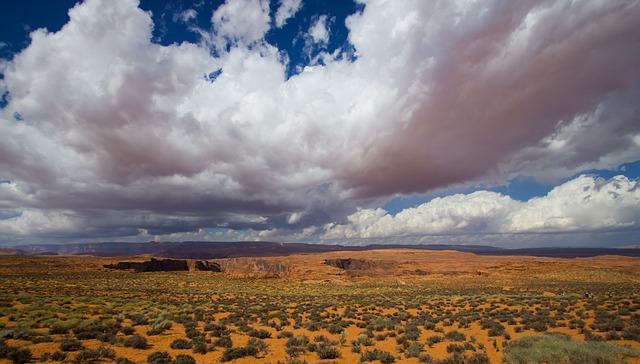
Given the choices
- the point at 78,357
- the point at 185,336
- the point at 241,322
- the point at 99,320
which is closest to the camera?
the point at 78,357

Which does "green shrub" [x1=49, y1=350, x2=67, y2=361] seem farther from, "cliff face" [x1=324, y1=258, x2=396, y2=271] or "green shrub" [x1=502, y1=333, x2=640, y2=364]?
"cliff face" [x1=324, y1=258, x2=396, y2=271]

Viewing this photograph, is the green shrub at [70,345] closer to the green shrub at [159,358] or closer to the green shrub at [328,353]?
the green shrub at [159,358]

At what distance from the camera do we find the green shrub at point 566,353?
10570 mm

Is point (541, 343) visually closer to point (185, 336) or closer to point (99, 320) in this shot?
point (185, 336)

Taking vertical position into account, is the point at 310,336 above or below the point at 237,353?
below

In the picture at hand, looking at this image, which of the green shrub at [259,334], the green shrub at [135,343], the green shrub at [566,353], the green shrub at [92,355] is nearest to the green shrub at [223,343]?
the green shrub at [259,334]

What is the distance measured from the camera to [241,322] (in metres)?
21.4

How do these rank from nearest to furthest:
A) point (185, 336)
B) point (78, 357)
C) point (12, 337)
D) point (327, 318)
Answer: point (78, 357) → point (12, 337) → point (185, 336) → point (327, 318)

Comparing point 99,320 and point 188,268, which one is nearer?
point 99,320

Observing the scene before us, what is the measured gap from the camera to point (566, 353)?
11.1 m

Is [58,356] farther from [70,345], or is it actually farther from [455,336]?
[455,336]

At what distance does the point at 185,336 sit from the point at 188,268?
357ft

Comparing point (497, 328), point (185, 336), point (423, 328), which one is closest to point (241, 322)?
point (185, 336)

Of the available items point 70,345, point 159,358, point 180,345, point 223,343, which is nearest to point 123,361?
point 159,358
